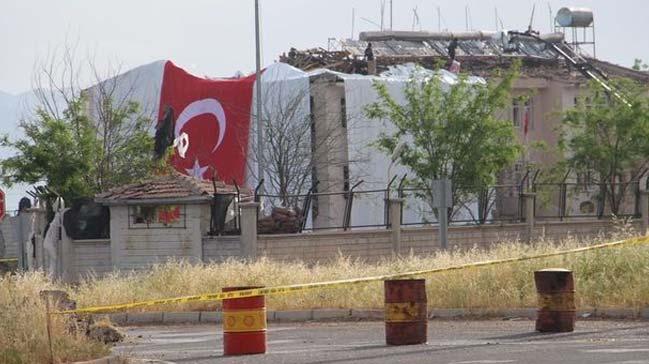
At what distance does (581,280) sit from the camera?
2247 cm

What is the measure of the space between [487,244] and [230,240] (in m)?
8.05

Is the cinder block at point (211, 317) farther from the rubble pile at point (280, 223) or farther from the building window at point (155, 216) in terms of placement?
the rubble pile at point (280, 223)

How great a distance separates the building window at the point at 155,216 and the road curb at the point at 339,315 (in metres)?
10.4

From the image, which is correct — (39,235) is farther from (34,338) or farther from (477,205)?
(34,338)

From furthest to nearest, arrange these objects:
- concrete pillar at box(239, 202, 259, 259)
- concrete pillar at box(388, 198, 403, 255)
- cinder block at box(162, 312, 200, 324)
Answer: concrete pillar at box(388, 198, 403, 255), concrete pillar at box(239, 202, 259, 259), cinder block at box(162, 312, 200, 324)

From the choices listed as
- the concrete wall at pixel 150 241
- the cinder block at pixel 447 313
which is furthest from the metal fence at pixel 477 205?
the cinder block at pixel 447 313

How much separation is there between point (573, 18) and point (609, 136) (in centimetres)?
2654

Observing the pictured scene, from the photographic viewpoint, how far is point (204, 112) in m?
65.1

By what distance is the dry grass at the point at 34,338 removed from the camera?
14.2 meters

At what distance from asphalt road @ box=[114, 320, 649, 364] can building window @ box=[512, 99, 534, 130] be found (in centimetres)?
4927

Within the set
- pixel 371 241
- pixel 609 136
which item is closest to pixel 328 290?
pixel 371 241

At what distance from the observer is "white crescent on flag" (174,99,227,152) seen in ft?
210

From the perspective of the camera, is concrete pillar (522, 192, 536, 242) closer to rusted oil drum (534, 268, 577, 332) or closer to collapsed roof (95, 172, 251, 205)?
collapsed roof (95, 172, 251, 205)

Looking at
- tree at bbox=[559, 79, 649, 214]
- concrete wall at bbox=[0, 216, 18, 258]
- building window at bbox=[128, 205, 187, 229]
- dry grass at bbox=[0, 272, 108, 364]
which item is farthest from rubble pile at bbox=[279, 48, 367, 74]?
dry grass at bbox=[0, 272, 108, 364]
